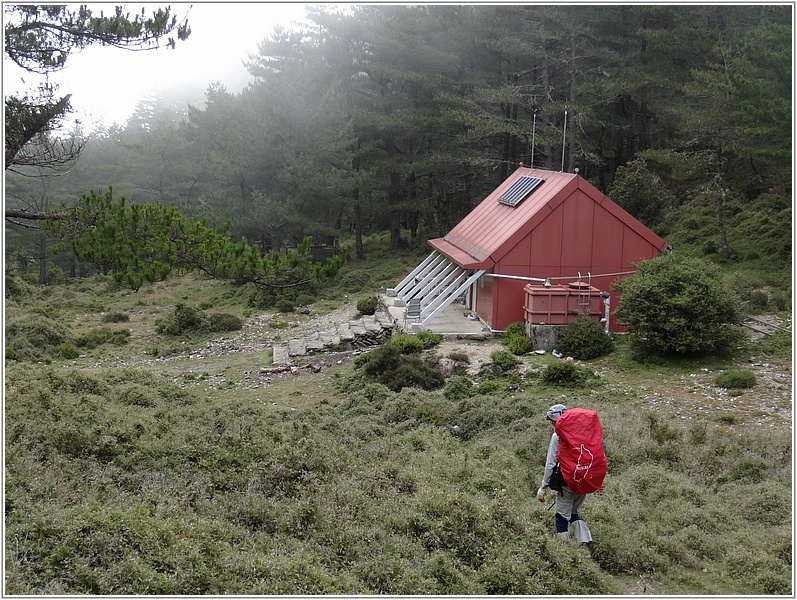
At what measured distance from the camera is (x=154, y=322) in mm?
25625

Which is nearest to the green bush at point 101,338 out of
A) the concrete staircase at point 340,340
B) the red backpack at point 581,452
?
the concrete staircase at point 340,340

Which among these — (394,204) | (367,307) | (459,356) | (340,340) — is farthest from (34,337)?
(394,204)

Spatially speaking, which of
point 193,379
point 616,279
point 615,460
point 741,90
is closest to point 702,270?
point 616,279

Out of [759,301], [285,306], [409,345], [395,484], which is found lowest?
[395,484]

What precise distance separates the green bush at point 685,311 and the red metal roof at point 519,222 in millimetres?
3739

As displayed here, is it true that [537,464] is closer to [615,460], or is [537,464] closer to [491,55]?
[615,460]

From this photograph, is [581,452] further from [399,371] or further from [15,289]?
[15,289]

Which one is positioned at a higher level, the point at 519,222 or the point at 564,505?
the point at 519,222

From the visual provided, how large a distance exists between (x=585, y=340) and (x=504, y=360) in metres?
2.12

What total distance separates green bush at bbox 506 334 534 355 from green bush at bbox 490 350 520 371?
59cm

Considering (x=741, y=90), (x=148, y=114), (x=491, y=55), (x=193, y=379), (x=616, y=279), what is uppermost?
(x=148, y=114)

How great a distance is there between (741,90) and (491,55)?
15.6 metres

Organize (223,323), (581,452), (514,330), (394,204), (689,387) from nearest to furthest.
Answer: (581,452) < (689,387) < (514,330) < (223,323) < (394,204)

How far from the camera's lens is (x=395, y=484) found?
873 cm
